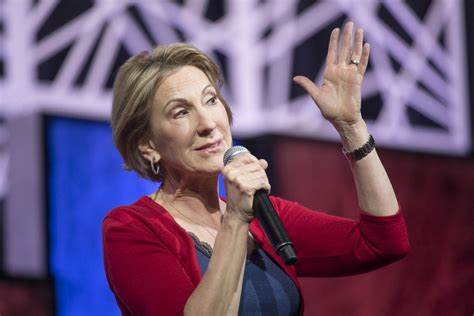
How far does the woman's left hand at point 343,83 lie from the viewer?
6.10ft

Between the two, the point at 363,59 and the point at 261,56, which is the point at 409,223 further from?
the point at 363,59

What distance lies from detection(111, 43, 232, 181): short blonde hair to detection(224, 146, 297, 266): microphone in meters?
0.47

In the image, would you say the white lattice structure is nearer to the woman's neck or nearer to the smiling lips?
the woman's neck

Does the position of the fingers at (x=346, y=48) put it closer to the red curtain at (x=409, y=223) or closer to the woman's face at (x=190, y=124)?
the woman's face at (x=190, y=124)

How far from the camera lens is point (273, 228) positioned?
146cm

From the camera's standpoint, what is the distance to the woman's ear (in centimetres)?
192

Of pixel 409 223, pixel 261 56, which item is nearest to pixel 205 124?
pixel 261 56

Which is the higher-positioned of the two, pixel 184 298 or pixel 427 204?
pixel 184 298

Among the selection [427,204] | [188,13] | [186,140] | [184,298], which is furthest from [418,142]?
[184,298]

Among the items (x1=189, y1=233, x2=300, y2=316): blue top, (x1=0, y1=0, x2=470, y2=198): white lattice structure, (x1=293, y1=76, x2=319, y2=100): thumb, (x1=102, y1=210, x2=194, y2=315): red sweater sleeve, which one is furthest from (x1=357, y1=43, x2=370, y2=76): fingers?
(x1=0, y1=0, x2=470, y2=198): white lattice structure

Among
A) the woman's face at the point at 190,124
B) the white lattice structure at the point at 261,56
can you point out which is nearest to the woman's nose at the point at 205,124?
the woman's face at the point at 190,124

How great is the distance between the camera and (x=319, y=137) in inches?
129

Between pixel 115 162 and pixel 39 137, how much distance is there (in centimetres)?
30

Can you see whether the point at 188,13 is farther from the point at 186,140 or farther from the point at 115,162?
the point at 186,140
